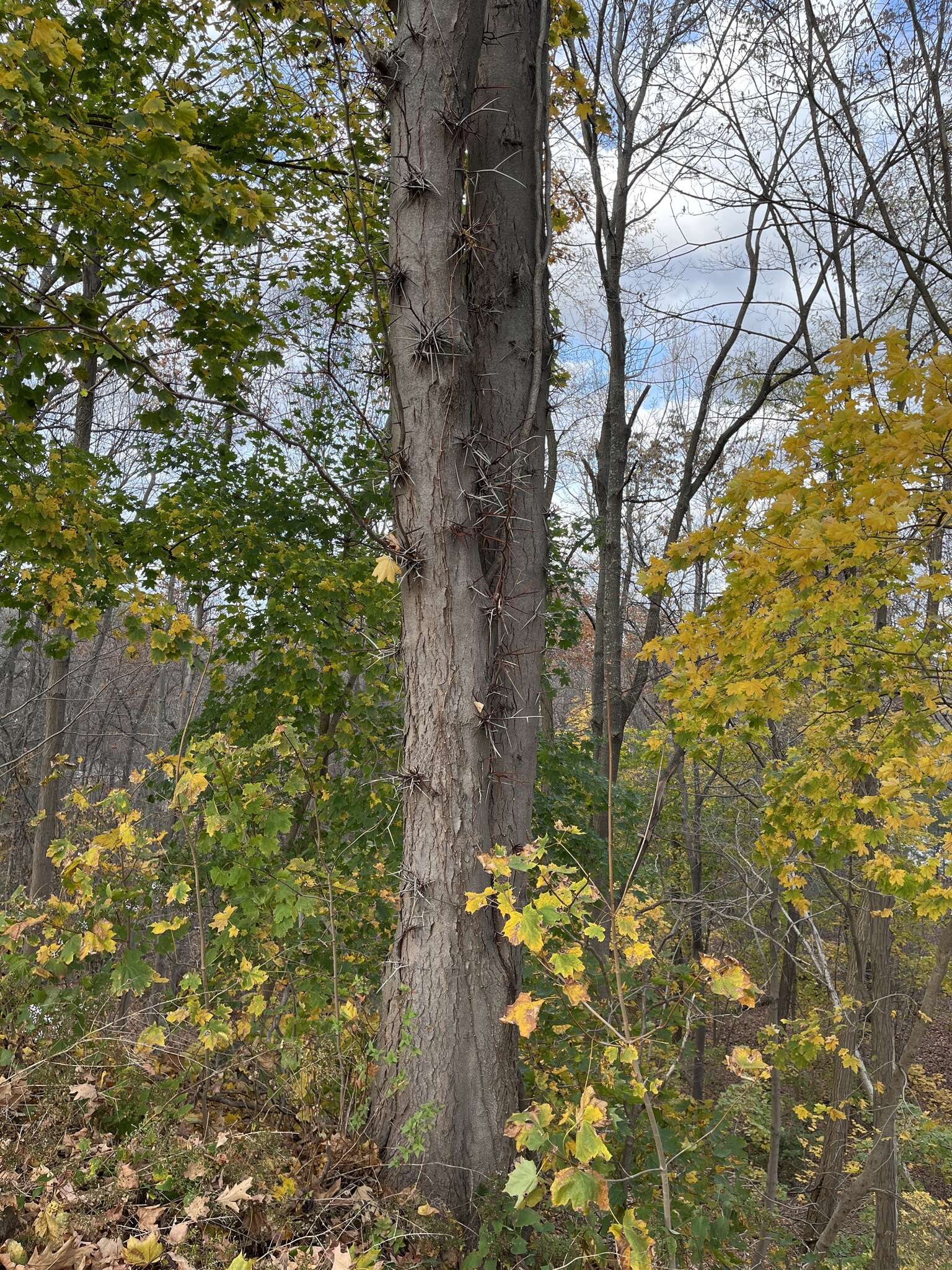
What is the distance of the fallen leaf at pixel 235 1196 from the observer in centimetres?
201

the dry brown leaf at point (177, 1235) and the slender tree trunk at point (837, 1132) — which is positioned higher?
the dry brown leaf at point (177, 1235)

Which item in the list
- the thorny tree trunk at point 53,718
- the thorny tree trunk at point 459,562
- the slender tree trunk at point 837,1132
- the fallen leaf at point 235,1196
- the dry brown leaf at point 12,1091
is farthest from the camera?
the slender tree trunk at point 837,1132

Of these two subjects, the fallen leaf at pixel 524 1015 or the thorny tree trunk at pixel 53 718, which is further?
the thorny tree trunk at pixel 53 718

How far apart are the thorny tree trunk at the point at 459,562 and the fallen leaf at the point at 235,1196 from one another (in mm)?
509

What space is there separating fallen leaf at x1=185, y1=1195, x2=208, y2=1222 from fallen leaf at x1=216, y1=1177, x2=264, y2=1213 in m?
0.03

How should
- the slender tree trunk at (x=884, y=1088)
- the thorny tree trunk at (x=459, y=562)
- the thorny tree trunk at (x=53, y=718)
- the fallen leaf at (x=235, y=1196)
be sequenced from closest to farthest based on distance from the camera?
the fallen leaf at (x=235, y=1196) → the thorny tree trunk at (x=459, y=562) → the slender tree trunk at (x=884, y=1088) → the thorny tree trunk at (x=53, y=718)

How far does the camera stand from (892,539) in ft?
12.4

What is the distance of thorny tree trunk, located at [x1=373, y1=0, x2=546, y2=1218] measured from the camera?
8.17 feet

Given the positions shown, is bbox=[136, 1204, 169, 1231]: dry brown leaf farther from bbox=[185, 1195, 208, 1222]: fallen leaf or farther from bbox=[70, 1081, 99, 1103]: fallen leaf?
bbox=[70, 1081, 99, 1103]: fallen leaf

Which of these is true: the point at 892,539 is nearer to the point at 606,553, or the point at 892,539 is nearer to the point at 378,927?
the point at 606,553

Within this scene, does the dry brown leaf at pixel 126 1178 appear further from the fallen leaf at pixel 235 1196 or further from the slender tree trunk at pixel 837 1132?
A: the slender tree trunk at pixel 837 1132

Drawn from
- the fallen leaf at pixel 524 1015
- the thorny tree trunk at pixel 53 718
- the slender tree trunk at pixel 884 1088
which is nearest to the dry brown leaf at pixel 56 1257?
the fallen leaf at pixel 524 1015

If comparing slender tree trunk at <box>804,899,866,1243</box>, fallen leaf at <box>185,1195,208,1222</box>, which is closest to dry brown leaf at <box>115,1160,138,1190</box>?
fallen leaf at <box>185,1195,208,1222</box>

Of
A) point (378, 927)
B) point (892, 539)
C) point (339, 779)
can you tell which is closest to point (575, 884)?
point (892, 539)
